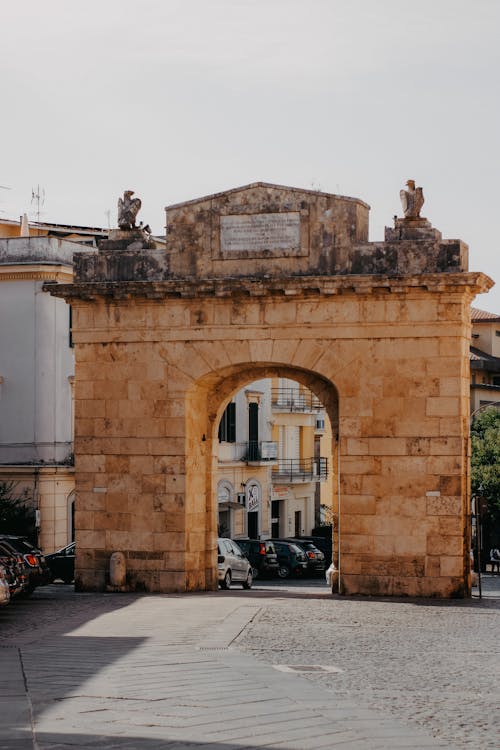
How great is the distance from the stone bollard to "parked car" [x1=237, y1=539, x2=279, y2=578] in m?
15.3

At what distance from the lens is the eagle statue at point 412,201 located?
2659cm

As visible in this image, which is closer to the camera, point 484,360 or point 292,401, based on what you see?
point 292,401

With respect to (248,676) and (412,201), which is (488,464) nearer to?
(412,201)

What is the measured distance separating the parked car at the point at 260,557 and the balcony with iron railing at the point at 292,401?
15.0 metres

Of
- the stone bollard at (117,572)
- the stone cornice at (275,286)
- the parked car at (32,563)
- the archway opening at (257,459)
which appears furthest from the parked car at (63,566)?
the stone cornice at (275,286)

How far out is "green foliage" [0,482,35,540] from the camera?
41.3 metres

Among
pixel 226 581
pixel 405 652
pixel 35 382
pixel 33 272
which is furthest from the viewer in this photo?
pixel 35 382

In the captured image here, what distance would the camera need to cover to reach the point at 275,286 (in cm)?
2639

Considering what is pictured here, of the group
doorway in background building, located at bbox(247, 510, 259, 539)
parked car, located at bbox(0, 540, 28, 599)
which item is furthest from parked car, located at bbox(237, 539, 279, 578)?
parked car, located at bbox(0, 540, 28, 599)

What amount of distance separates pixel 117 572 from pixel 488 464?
108 feet

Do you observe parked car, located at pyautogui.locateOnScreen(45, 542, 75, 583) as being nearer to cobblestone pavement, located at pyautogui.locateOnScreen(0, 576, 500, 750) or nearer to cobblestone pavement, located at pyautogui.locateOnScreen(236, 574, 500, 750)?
cobblestone pavement, located at pyautogui.locateOnScreen(0, 576, 500, 750)

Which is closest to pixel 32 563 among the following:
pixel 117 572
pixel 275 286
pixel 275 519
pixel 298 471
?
pixel 117 572

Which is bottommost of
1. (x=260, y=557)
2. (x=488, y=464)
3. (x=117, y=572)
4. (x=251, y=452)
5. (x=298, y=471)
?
(x=260, y=557)

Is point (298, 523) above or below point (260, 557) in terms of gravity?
above
